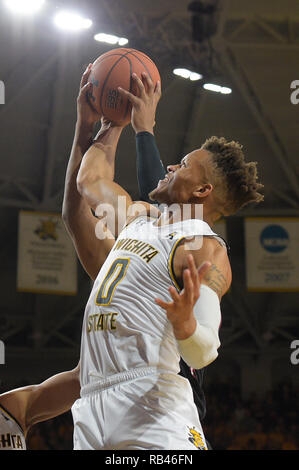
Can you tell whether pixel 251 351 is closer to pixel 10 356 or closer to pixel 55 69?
pixel 10 356

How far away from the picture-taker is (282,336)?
1538 cm

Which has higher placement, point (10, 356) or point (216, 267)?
point (216, 267)

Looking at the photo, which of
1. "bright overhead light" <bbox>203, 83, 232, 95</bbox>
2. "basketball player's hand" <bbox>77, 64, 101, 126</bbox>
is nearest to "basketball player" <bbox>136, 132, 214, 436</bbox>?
"basketball player's hand" <bbox>77, 64, 101, 126</bbox>

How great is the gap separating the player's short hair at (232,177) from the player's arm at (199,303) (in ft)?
1.44

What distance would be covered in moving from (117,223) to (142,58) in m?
1.07

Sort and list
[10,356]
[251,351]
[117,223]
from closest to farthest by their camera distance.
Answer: [117,223]
[10,356]
[251,351]

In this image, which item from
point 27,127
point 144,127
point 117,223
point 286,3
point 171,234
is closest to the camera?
point 171,234

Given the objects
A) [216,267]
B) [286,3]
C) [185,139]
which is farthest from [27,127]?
[216,267]

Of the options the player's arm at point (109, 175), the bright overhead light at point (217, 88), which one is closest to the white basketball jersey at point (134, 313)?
the player's arm at point (109, 175)

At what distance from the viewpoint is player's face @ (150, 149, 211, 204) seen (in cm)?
292

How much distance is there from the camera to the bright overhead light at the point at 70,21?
9469 millimetres

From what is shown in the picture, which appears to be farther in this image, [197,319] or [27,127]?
[27,127]

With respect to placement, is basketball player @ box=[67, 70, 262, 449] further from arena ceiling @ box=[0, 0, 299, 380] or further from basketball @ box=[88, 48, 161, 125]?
arena ceiling @ box=[0, 0, 299, 380]

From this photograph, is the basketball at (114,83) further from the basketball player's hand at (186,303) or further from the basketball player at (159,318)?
the basketball player's hand at (186,303)
